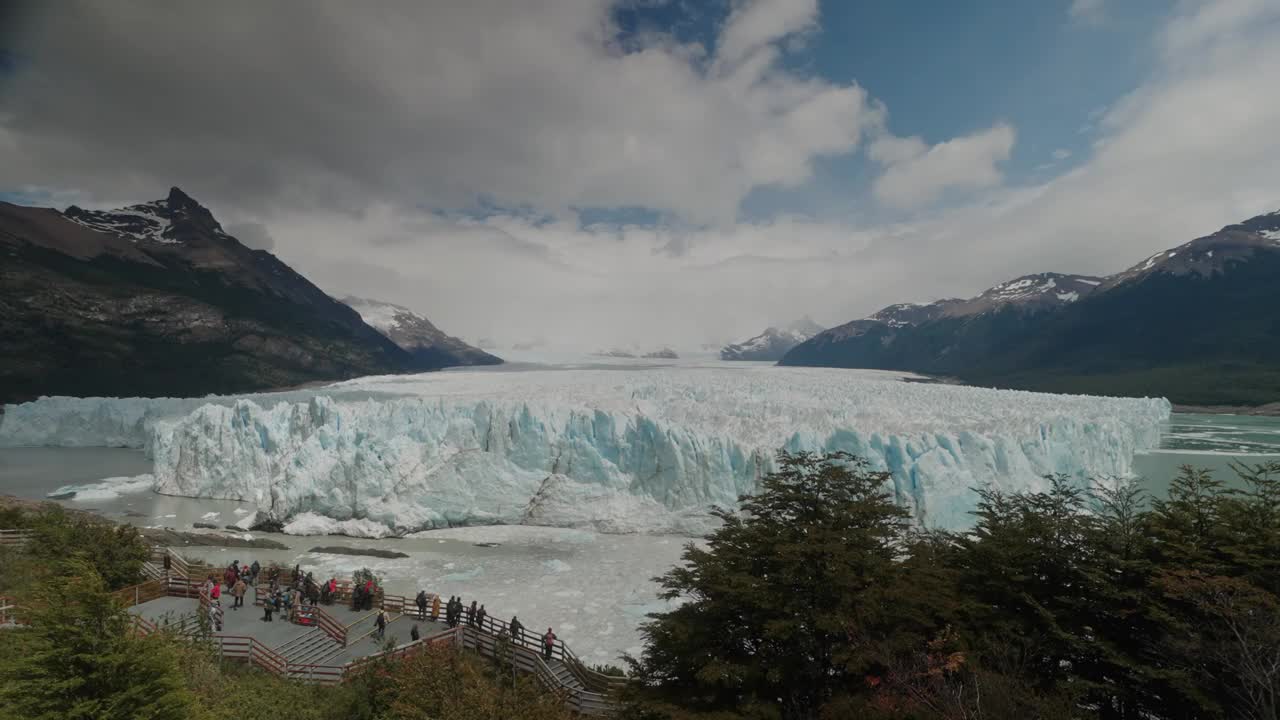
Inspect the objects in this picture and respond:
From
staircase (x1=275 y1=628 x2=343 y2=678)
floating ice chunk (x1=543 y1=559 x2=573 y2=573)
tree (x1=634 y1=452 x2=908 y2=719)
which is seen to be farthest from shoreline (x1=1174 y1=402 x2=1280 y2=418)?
staircase (x1=275 y1=628 x2=343 y2=678)

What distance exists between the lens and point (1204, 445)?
44.2 metres

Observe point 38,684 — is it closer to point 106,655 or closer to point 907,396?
point 106,655

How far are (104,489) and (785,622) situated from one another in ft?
123

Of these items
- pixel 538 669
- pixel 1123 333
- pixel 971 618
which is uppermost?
pixel 1123 333

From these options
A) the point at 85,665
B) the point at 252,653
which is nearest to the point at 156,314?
the point at 252,653

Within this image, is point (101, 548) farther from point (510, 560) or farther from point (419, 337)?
point (419, 337)

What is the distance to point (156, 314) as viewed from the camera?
84.3m

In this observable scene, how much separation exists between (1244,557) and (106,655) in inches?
519

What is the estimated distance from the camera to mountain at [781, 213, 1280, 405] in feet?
295

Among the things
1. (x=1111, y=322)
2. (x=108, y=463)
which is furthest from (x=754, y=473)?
(x=1111, y=322)

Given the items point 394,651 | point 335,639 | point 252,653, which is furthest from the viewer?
point 335,639

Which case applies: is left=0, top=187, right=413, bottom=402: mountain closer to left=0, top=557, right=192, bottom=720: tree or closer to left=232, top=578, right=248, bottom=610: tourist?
left=232, top=578, right=248, bottom=610: tourist

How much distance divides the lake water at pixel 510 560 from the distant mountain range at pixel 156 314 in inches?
1747

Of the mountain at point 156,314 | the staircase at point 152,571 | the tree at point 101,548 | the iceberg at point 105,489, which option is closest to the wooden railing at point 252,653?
the tree at point 101,548
